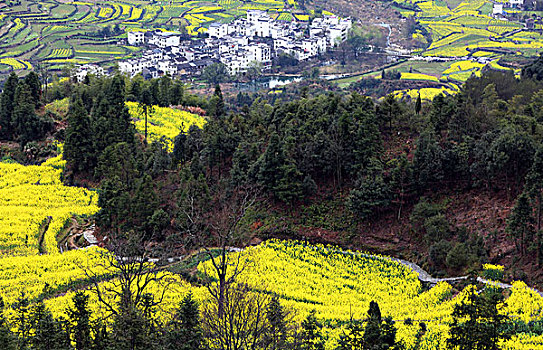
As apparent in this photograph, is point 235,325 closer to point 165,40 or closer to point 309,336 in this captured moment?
point 309,336

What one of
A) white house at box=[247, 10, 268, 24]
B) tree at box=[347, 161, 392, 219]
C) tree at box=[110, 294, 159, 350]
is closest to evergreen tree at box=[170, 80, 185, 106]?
tree at box=[347, 161, 392, 219]

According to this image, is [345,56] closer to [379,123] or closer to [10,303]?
[379,123]

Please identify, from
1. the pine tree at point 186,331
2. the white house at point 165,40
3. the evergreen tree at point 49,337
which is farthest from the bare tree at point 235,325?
the white house at point 165,40

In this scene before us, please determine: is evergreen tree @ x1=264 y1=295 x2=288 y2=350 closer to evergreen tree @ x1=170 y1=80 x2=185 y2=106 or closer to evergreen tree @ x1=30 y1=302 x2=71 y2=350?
evergreen tree @ x1=30 y1=302 x2=71 y2=350

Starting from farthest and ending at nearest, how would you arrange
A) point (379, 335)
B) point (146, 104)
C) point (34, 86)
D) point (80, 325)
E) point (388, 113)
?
point (34, 86) < point (146, 104) < point (388, 113) < point (80, 325) < point (379, 335)

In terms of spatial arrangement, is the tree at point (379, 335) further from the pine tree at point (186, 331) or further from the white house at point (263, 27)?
the white house at point (263, 27)

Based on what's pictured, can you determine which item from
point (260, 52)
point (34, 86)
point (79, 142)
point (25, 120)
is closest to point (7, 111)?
point (25, 120)
